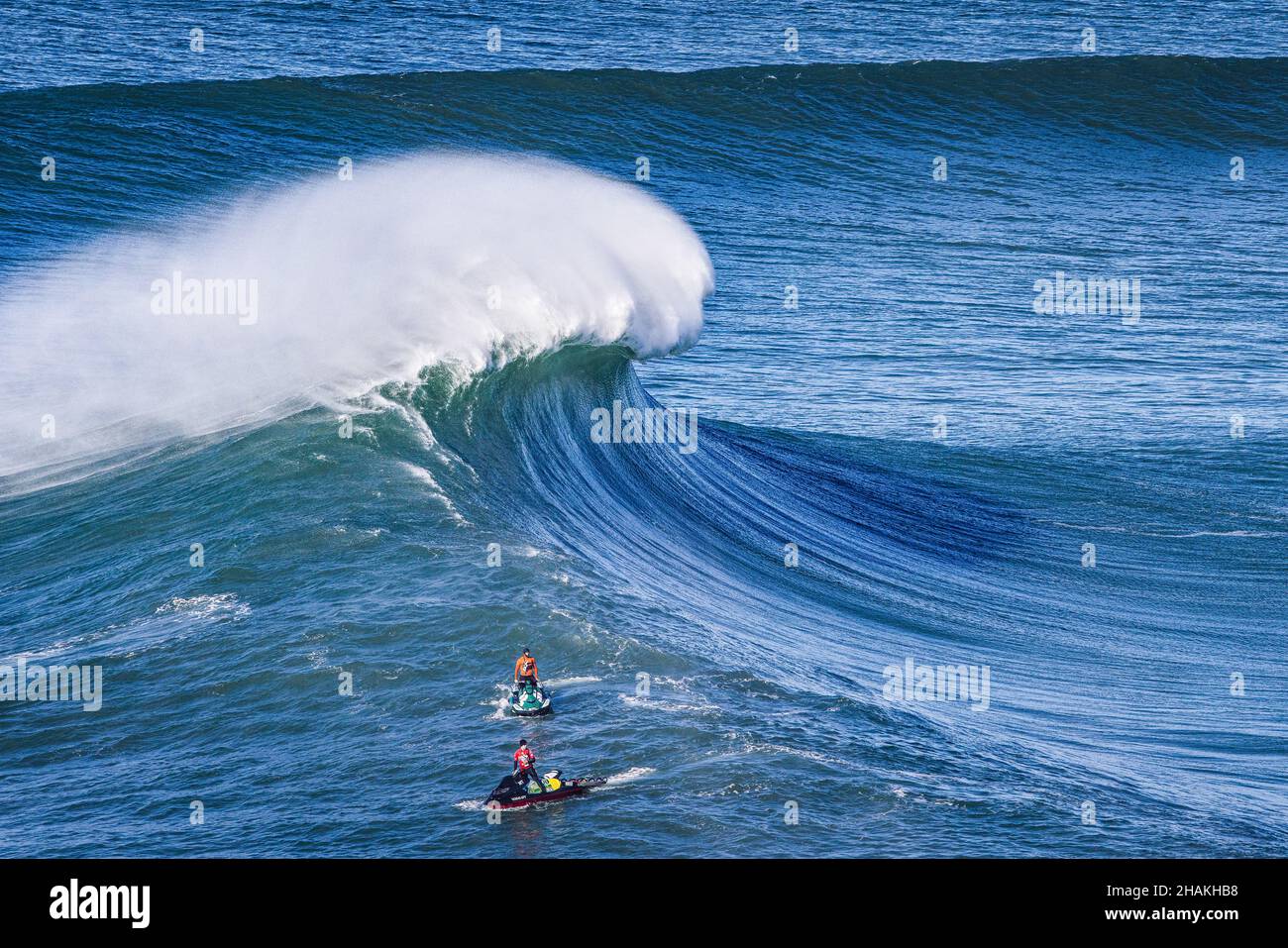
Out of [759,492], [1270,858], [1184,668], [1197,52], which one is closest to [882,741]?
[1270,858]

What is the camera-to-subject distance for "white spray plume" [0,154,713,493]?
53.4 feet

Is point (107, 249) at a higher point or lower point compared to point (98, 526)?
higher

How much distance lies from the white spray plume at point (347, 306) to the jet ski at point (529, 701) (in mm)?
6001

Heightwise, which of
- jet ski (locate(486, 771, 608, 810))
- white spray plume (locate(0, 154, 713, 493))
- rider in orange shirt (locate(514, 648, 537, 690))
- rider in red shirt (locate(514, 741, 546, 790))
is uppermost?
white spray plume (locate(0, 154, 713, 493))

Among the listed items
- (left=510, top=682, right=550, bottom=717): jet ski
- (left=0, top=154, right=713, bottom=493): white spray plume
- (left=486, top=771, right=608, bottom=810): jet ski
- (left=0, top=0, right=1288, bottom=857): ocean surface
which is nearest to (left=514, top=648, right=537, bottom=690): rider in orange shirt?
(left=510, top=682, right=550, bottom=717): jet ski

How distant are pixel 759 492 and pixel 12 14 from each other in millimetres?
26894

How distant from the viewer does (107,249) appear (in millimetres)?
26922

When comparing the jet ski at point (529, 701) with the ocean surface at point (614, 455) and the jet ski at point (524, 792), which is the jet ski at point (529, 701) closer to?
the ocean surface at point (614, 455)

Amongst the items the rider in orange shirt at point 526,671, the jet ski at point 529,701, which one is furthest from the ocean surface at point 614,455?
the rider in orange shirt at point 526,671

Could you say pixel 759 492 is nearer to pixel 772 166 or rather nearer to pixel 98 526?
pixel 98 526

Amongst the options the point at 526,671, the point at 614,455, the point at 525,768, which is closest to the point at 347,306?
the point at 614,455

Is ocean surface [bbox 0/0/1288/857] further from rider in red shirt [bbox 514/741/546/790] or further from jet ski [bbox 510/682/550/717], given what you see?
rider in red shirt [bbox 514/741/546/790]

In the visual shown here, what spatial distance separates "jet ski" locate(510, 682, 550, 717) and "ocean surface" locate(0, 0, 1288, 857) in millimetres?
81
